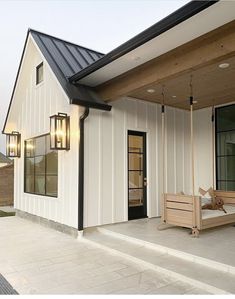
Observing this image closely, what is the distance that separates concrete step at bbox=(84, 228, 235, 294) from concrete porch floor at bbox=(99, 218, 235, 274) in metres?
0.14

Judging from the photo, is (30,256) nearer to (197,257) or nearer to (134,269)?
(134,269)

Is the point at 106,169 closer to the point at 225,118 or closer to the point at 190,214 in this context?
the point at 190,214

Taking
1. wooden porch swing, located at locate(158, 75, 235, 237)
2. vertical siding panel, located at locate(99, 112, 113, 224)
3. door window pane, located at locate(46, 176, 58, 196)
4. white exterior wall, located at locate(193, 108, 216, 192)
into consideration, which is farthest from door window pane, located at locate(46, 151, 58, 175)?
white exterior wall, located at locate(193, 108, 216, 192)

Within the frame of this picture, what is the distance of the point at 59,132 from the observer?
5641 millimetres

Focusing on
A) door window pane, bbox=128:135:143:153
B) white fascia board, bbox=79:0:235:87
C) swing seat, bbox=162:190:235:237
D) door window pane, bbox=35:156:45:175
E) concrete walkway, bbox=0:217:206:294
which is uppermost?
white fascia board, bbox=79:0:235:87

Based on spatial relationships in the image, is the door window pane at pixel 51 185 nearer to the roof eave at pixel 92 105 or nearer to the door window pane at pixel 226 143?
the roof eave at pixel 92 105

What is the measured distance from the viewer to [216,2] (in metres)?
2.88

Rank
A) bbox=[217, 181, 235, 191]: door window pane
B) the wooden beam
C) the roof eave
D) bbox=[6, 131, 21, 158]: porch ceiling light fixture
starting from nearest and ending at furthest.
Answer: the wooden beam, the roof eave, bbox=[217, 181, 235, 191]: door window pane, bbox=[6, 131, 21, 158]: porch ceiling light fixture

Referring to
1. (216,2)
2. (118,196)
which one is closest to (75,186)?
(118,196)

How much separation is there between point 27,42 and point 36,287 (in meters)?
6.29

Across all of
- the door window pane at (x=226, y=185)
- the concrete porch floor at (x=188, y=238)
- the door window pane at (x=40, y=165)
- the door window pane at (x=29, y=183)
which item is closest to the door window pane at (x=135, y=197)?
the concrete porch floor at (x=188, y=238)

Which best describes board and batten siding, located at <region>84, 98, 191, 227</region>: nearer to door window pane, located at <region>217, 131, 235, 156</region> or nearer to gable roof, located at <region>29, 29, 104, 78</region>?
door window pane, located at <region>217, 131, 235, 156</region>

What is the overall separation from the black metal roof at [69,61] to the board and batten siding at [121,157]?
1.35 feet

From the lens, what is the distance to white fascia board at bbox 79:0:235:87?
10.1ft
